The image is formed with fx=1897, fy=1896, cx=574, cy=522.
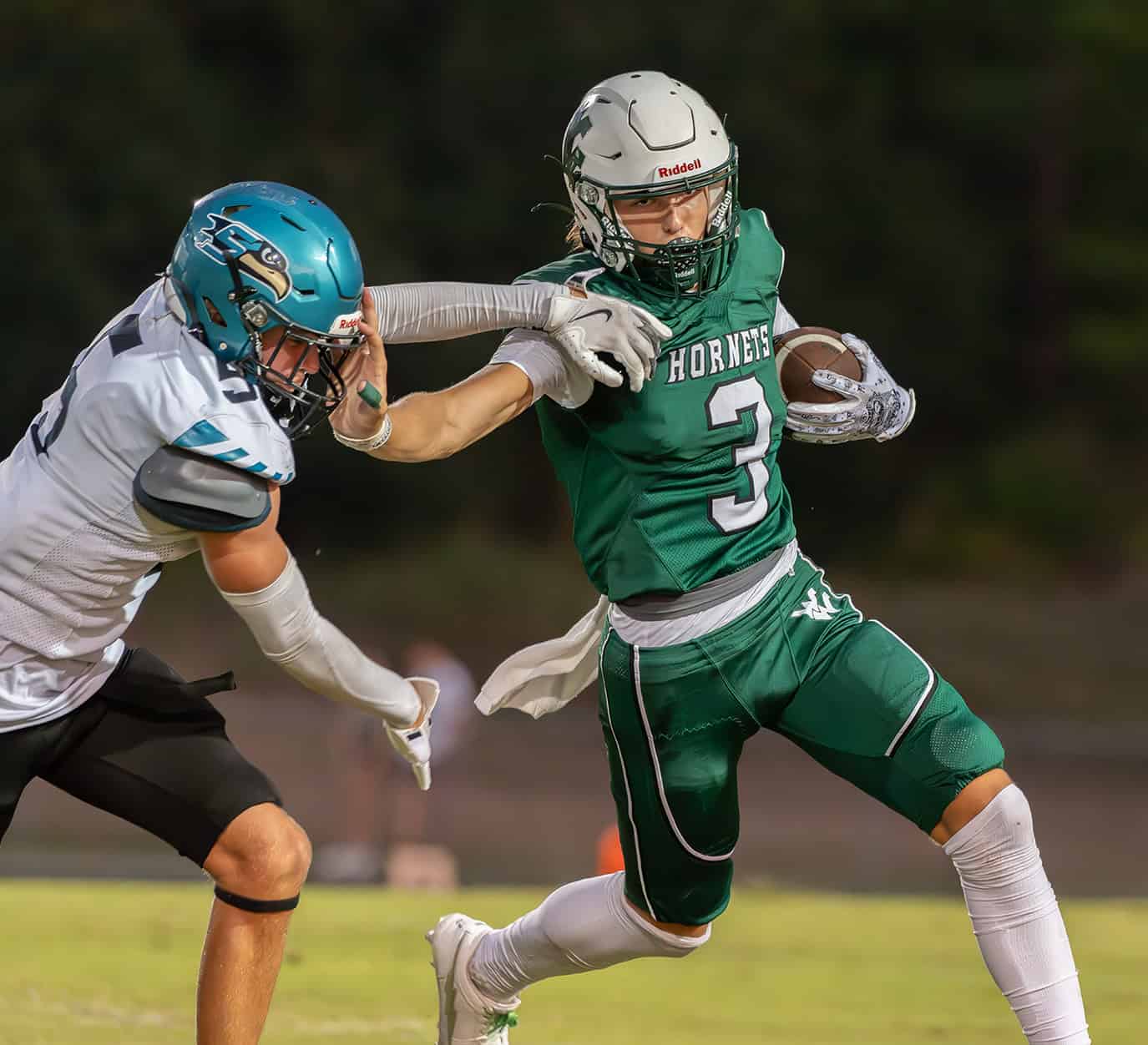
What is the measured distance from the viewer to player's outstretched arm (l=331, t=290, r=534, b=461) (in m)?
3.15

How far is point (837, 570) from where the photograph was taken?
15523 millimetres

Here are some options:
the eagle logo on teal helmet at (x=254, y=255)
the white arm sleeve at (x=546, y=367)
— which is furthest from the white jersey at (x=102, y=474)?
the white arm sleeve at (x=546, y=367)

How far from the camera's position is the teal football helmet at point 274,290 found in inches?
116

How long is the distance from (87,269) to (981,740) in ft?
44.8

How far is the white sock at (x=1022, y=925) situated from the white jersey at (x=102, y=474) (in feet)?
4.36

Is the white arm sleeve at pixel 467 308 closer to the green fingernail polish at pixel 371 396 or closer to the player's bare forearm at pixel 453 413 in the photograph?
the player's bare forearm at pixel 453 413

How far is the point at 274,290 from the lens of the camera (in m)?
2.94

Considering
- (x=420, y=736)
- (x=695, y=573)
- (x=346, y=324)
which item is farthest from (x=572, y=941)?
(x=346, y=324)

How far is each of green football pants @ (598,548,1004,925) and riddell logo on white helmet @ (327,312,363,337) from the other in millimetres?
852

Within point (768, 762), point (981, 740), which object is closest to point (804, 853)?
point (768, 762)


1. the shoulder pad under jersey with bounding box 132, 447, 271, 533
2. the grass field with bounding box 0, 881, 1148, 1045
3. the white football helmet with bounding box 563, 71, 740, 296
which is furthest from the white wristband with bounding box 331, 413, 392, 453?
the grass field with bounding box 0, 881, 1148, 1045

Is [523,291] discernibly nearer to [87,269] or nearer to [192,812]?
[192,812]

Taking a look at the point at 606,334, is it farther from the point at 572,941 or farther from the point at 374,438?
the point at 572,941

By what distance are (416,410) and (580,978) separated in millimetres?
2334
